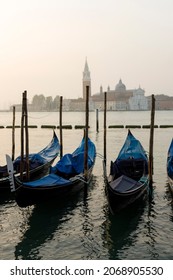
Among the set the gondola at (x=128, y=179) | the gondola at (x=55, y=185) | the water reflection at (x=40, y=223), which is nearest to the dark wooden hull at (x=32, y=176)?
the gondola at (x=55, y=185)

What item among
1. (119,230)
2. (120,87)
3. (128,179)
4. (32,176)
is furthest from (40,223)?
(120,87)

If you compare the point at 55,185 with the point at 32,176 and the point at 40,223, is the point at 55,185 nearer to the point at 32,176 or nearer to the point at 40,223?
the point at 40,223

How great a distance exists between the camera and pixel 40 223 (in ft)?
28.6

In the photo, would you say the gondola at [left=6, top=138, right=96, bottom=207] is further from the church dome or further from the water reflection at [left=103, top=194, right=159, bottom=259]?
the church dome

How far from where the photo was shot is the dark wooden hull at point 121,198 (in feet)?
27.1

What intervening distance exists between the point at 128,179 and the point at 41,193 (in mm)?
2601

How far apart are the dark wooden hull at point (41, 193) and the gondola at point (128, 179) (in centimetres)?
120

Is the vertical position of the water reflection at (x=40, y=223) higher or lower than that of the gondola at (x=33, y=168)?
lower

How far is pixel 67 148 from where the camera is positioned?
2411 centimetres

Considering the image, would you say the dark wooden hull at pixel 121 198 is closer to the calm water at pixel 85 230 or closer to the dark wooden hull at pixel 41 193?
the calm water at pixel 85 230

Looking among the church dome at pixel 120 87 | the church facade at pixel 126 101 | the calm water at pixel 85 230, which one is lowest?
the calm water at pixel 85 230

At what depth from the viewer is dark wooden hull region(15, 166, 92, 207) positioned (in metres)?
8.46
